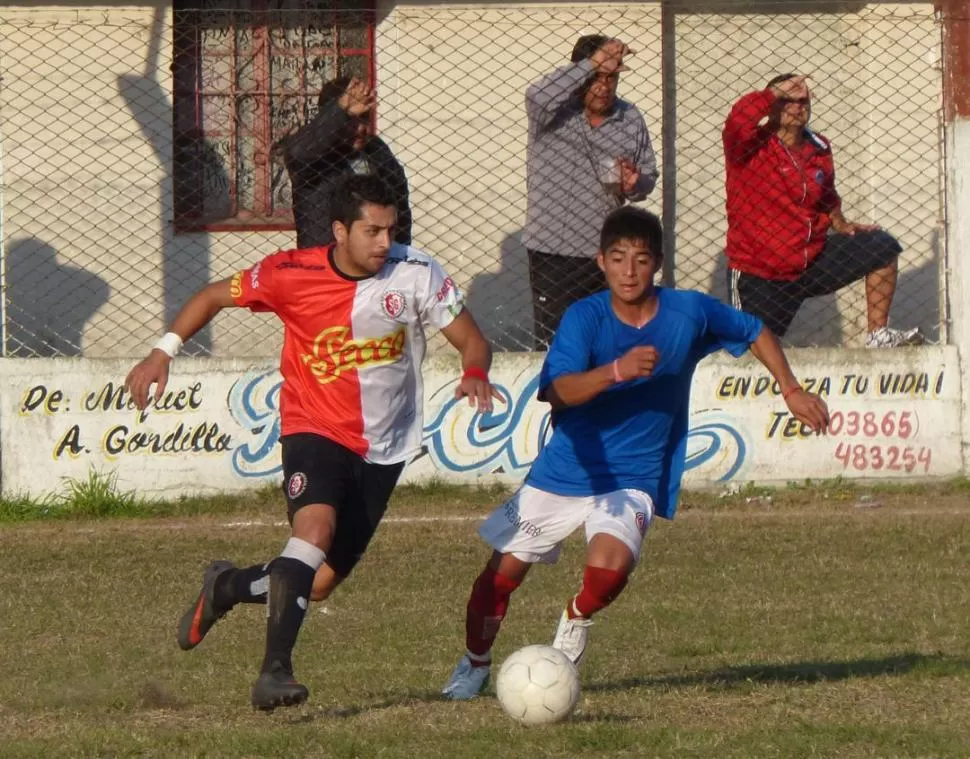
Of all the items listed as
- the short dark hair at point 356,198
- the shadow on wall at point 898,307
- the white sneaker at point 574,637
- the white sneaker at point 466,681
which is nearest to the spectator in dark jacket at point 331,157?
the shadow on wall at point 898,307

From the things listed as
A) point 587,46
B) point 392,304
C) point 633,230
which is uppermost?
point 587,46

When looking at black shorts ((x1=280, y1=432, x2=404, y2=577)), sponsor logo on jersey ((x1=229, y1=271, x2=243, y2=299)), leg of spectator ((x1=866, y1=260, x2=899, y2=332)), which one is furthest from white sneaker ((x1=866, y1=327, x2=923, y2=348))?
sponsor logo on jersey ((x1=229, y1=271, x2=243, y2=299))

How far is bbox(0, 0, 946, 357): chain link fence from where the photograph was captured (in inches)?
475

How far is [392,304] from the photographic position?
21.4ft

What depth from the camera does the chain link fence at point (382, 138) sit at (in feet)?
39.5

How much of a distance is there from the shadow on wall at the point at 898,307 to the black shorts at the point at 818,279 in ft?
1.63

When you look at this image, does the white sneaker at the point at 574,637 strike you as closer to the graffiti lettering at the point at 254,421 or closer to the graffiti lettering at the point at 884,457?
the graffiti lettering at the point at 254,421

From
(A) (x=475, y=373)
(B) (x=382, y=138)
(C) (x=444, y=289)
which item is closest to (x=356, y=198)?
(C) (x=444, y=289)

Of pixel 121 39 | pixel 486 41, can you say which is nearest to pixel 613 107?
pixel 486 41

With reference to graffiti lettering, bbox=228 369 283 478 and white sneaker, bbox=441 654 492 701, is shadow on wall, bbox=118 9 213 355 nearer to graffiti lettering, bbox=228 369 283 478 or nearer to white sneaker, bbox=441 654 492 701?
graffiti lettering, bbox=228 369 283 478

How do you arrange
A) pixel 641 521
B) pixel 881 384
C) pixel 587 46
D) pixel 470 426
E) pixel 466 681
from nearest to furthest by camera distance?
pixel 641 521, pixel 466 681, pixel 587 46, pixel 470 426, pixel 881 384

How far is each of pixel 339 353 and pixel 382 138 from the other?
18.8ft

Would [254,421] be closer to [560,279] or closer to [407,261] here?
[560,279]

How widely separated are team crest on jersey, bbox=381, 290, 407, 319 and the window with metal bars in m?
6.02
